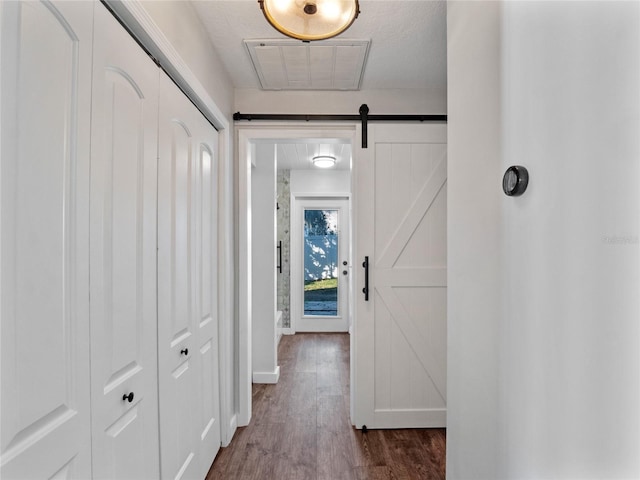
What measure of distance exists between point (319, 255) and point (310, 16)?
418 cm

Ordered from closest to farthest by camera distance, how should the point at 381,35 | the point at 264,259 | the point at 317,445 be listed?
the point at 381,35 → the point at 317,445 → the point at 264,259

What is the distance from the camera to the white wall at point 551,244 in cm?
60

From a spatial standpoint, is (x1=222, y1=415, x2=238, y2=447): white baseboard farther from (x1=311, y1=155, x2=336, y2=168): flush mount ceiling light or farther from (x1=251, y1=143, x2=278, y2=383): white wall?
(x1=311, y1=155, x2=336, y2=168): flush mount ceiling light

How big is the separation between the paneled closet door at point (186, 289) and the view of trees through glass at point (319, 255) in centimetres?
328

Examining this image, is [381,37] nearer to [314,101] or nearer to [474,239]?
[314,101]

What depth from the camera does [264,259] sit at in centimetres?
343

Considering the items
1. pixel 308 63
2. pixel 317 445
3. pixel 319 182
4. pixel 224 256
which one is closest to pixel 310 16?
pixel 308 63

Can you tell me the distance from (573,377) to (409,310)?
1.82 metres

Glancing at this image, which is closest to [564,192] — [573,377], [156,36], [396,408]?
[573,377]

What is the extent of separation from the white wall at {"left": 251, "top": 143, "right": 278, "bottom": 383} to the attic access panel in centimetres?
108

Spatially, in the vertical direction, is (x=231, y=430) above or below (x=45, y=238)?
below

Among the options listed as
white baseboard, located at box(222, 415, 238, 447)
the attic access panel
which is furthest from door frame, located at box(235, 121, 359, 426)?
the attic access panel

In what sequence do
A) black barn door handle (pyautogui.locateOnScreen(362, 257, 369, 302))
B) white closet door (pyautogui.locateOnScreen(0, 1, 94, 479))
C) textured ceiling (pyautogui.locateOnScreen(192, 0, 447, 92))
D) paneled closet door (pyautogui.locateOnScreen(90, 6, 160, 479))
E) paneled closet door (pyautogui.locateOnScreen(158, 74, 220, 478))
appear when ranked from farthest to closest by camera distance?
black barn door handle (pyautogui.locateOnScreen(362, 257, 369, 302)) → textured ceiling (pyautogui.locateOnScreen(192, 0, 447, 92)) → paneled closet door (pyautogui.locateOnScreen(158, 74, 220, 478)) → paneled closet door (pyautogui.locateOnScreen(90, 6, 160, 479)) → white closet door (pyautogui.locateOnScreen(0, 1, 94, 479))

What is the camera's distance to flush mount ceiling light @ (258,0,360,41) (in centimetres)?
134
